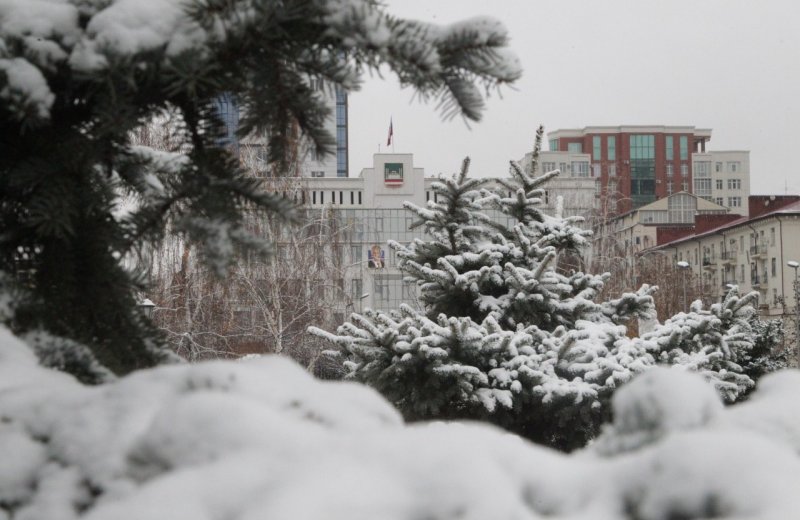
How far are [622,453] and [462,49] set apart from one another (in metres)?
0.84

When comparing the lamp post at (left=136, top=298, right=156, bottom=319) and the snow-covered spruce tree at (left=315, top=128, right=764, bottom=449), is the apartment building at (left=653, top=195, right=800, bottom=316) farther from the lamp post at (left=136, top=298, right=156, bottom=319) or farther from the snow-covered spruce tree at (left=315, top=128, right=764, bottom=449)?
the lamp post at (left=136, top=298, right=156, bottom=319)

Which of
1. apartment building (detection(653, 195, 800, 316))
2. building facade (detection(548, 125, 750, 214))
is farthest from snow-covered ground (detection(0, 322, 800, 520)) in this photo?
building facade (detection(548, 125, 750, 214))

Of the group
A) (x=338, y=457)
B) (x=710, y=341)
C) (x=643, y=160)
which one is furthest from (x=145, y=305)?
(x=643, y=160)

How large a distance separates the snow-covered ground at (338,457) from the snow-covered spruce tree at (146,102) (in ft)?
1.34

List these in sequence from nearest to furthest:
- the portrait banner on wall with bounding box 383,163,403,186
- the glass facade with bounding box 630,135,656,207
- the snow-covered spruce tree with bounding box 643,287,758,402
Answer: the snow-covered spruce tree with bounding box 643,287,758,402, the portrait banner on wall with bounding box 383,163,403,186, the glass facade with bounding box 630,135,656,207

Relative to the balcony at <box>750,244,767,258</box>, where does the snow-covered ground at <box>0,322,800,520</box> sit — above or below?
below

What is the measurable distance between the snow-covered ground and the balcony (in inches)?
2571

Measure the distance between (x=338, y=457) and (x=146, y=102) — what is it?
0.97m

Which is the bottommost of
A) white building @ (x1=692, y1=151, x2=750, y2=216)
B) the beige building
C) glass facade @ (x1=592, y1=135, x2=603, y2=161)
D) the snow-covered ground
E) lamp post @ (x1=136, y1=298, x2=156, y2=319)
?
the snow-covered ground

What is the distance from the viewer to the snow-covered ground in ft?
3.20

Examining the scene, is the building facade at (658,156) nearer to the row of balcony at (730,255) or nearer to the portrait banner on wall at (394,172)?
the portrait banner on wall at (394,172)

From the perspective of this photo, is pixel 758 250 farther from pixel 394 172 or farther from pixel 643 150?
pixel 643 150

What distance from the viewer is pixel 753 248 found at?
2448 inches

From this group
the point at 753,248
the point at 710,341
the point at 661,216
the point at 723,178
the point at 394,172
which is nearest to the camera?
the point at 710,341
